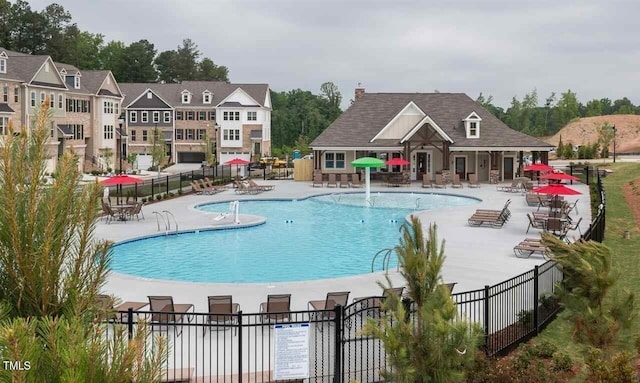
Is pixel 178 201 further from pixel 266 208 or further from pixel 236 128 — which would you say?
pixel 236 128

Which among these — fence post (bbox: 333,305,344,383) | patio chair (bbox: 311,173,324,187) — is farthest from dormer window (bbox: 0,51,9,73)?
fence post (bbox: 333,305,344,383)

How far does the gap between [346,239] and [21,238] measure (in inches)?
866

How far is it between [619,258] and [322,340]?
1400 centimetres

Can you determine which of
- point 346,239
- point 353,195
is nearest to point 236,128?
point 353,195

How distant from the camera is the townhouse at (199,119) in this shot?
75250mm

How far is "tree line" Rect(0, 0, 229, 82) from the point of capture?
94812mm

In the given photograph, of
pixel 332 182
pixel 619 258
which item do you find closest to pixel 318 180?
pixel 332 182

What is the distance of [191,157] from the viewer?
257 ft

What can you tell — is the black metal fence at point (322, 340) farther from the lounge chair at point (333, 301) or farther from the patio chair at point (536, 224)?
the patio chair at point (536, 224)

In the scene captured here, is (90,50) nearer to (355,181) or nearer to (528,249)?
(355,181)

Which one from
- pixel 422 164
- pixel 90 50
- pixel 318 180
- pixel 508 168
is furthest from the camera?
pixel 90 50

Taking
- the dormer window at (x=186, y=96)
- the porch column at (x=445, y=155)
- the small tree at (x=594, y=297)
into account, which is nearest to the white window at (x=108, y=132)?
the dormer window at (x=186, y=96)

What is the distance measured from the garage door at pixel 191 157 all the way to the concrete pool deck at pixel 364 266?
3931 centimetres

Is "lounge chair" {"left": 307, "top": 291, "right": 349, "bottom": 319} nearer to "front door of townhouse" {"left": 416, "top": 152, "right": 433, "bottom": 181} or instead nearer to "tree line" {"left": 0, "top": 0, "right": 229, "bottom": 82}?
"front door of townhouse" {"left": 416, "top": 152, "right": 433, "bottom": 181}
